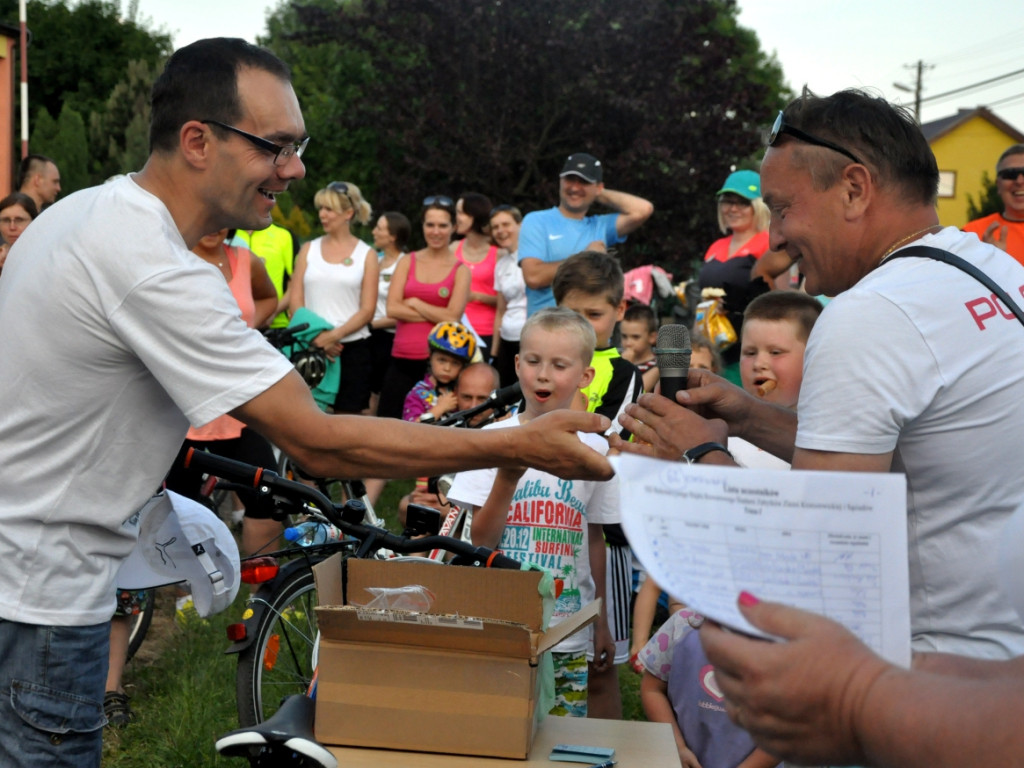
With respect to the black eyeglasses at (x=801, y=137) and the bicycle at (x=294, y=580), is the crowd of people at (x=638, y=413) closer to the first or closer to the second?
the black eyeglasses at (x=801, y=137)

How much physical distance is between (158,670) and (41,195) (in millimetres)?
5321

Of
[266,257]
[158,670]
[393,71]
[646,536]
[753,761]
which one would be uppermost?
[393,71]

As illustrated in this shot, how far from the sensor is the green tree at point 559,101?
68.4 ft

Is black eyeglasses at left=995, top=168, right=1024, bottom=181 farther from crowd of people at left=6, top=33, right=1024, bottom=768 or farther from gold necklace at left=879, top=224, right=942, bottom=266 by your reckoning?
gold necklace at left=879, top=224, right=942, bottom=266

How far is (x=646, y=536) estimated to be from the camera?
4.71 ft

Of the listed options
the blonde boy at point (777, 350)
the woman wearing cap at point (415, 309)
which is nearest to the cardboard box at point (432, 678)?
the blonde boy at point (777, 350)

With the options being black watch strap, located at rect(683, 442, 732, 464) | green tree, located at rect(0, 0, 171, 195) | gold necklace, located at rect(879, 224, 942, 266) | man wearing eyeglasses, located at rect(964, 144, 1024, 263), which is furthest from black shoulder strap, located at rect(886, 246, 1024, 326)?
green tree, located at rect(0, 0, 171, 195)

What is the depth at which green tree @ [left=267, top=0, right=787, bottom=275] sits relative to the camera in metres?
20.9

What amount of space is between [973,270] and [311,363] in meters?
6.37

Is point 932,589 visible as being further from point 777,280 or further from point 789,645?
point 777,280

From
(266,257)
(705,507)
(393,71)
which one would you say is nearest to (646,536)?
(705,507)

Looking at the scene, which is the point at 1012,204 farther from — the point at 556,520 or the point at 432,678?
the point at 432,678

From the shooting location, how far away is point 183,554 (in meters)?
3.15

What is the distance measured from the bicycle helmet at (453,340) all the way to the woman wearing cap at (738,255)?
1.68 m
